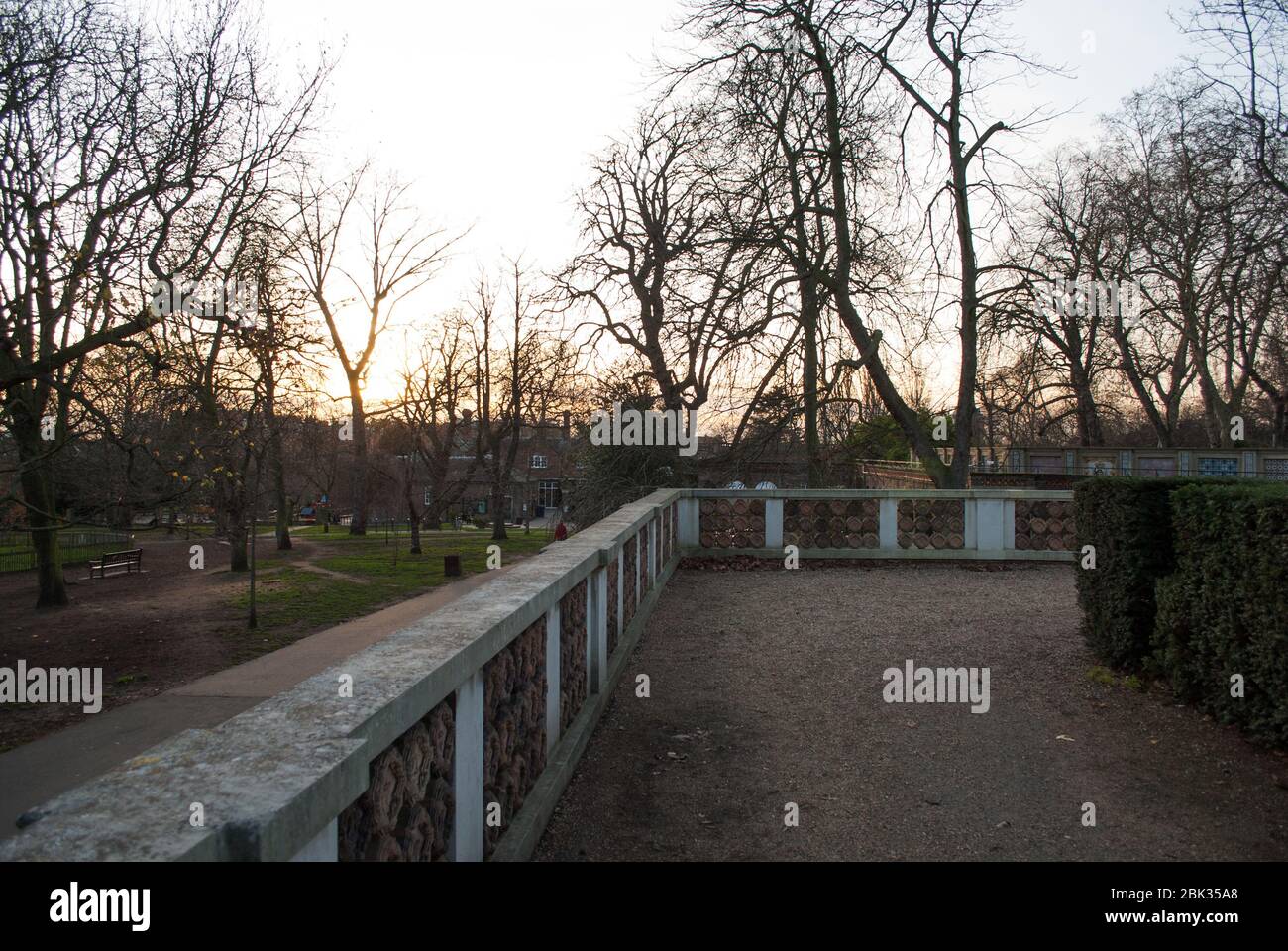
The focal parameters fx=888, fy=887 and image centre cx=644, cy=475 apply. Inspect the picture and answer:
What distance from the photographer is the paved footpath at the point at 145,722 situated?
29.5ft

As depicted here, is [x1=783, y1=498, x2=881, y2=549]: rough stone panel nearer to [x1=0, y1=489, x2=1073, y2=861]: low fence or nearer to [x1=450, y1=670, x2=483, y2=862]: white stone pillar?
[x1=0, y1=489, x2=1073, y2=861]: low fence

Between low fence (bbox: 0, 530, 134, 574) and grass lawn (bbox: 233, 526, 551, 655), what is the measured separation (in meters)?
5.59

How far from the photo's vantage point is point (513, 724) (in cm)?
372

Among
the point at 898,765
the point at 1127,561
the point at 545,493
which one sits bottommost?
the point at 898,765

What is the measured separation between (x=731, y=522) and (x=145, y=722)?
8533mm

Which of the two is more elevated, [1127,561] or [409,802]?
[1127,561]

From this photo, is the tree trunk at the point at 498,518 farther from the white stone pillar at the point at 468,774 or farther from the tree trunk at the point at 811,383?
the white stone pillar at the point at 468,774

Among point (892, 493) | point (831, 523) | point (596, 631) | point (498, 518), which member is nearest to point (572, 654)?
point (596, 631)

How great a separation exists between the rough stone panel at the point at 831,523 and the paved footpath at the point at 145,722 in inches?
190

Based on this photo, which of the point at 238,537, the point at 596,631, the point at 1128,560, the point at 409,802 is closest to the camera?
the point at 409,802

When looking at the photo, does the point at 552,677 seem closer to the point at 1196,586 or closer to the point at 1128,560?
the point at 1196,586

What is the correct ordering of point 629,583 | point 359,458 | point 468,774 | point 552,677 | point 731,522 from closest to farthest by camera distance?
1. point 468,774
2. point 552,677
3. point 629,583
4. point 731,522
5. point 359,458

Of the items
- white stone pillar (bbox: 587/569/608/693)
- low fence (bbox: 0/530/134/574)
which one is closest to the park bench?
low fence (bbox: 0/530/134/574)

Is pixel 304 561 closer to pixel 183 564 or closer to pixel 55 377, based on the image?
pixel 183 564
